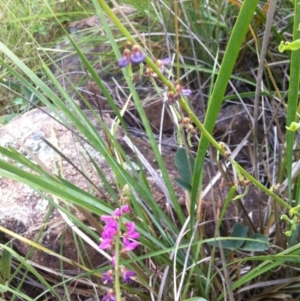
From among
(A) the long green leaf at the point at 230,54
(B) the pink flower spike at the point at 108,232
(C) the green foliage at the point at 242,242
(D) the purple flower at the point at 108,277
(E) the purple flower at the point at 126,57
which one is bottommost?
(C) the green foliage at the point at 242,242

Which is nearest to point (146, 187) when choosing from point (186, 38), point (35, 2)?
point (186, 38)

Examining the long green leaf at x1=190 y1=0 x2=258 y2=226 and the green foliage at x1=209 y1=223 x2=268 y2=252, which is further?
the green foliage at x1=209 y1=223 x2=268 y2=252

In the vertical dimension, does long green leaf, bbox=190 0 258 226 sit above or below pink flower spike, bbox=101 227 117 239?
above

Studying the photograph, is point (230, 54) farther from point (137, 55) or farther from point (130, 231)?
point (130, 231)

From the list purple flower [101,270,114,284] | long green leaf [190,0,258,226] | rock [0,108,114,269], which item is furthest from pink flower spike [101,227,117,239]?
rock [0,108,114,269]

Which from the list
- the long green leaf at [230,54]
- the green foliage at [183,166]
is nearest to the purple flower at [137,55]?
the long green leaf at [230,54]

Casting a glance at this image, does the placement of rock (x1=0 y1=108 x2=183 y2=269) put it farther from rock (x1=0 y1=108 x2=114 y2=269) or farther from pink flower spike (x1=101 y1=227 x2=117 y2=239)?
pink flower spike (x1=101 y1=227 x2=117 y2=239)

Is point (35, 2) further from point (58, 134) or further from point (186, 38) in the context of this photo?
point (58, 134)

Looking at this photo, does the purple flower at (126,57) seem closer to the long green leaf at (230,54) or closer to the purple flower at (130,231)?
the long green leaf at (230,54)

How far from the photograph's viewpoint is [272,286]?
79cm

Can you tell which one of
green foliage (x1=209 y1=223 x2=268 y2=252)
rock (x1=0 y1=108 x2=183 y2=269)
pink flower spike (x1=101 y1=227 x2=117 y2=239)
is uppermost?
pink flower spike (x1=101 y1=227 x2=117 y2=239)

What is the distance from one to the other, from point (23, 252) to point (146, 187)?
313 millimetres

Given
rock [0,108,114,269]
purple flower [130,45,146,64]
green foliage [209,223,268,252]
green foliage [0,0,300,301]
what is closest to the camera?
purple flower [130,45,146,64]

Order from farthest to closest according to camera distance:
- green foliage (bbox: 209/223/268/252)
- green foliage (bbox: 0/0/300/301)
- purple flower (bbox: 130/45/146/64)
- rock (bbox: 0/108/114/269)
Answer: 1. rock (bbox: 0/108/114/269)
2. green foliage (bbox: 209/223/268/252)
3. green foliage (bbox: 0/0/300/301)
4. purple flower (bbox: 130/45/146/64)
